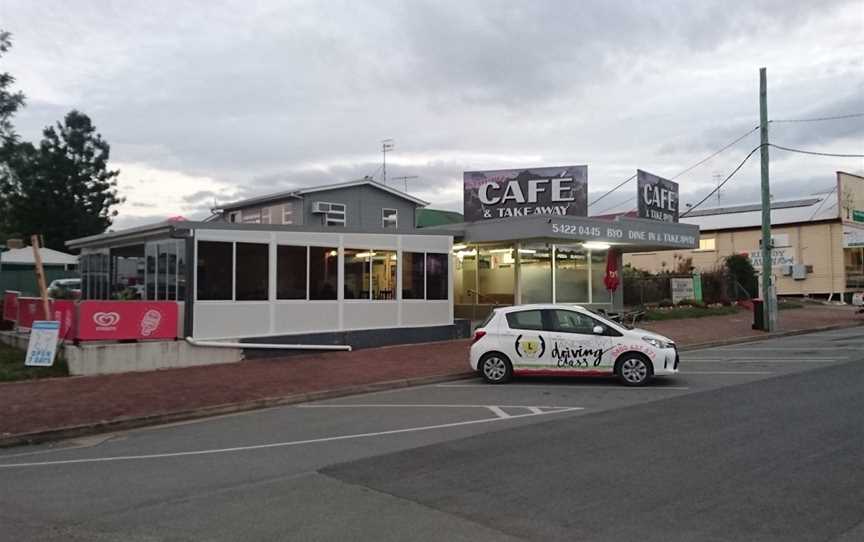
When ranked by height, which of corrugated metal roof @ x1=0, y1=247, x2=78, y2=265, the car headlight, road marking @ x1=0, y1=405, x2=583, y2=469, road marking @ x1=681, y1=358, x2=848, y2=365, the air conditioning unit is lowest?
road marking @ x1=0, y1=405, x2=583, y2=469

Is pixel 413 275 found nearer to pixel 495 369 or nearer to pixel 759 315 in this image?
pixel 495 369

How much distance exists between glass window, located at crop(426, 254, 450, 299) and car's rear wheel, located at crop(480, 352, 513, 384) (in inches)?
271

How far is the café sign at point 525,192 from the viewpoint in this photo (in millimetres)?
26484

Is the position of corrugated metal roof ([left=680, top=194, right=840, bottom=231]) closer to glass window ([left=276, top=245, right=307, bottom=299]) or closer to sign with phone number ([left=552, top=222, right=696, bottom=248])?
sign with phone number ([left=552, top=222, right=696, bottom=248])

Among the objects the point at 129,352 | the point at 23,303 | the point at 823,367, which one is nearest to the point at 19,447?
the point at 129,352

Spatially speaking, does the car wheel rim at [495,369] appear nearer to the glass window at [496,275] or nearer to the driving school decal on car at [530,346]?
the driving school decal on car at [530,346]

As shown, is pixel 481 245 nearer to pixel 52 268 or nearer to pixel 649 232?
pixel 649 232

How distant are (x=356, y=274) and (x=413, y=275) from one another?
6.52ft

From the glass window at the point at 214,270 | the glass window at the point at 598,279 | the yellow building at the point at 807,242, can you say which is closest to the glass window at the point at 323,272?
the glass window at the point at 214,270

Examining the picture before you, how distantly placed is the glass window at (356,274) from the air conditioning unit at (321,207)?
41.6ft

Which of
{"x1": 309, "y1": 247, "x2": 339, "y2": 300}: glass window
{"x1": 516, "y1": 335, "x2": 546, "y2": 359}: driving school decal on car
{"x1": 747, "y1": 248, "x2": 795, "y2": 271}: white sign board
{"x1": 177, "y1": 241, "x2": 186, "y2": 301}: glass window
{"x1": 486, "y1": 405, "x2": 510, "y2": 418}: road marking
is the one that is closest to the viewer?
{"x1": 486, "y1": 405, "x2": 510, "y2": 418}: road marking

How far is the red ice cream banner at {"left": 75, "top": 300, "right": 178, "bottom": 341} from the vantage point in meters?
14.6

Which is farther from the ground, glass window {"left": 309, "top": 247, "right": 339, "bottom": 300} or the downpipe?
glass window {"left": 309, "top": 247, "right": 339, "bottom": 300}

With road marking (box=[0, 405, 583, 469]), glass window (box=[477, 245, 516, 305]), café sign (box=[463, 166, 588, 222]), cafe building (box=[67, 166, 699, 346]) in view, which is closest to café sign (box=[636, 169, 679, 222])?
cafe building (box=[67, 166, 699, 346])
